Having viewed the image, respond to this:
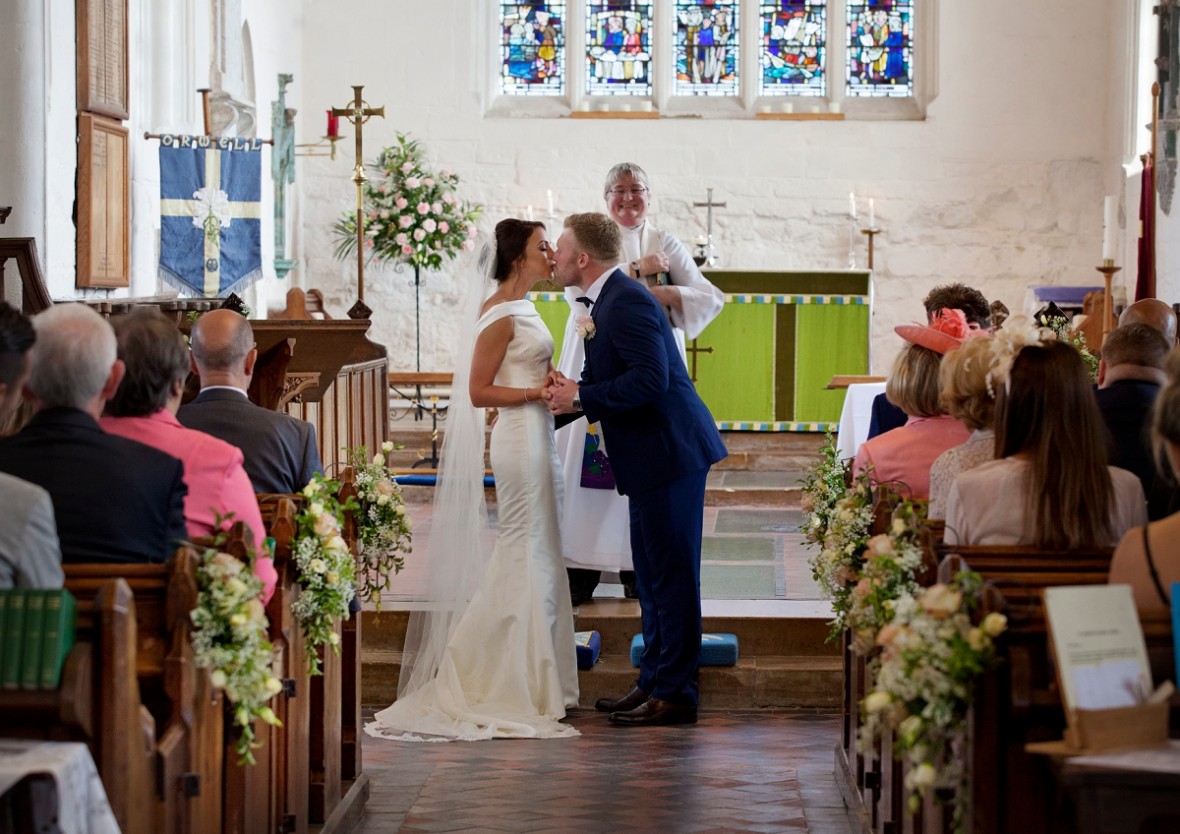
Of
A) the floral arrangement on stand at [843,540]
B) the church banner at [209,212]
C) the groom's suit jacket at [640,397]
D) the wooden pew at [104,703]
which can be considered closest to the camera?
the wooden pew at [104,703]

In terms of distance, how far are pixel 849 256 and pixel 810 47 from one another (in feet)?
6.03

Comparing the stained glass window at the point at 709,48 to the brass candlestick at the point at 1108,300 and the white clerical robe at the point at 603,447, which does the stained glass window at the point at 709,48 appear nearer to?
the brass candlestick at the point at 1108,300

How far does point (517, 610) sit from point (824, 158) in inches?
339

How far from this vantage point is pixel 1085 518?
125 inches

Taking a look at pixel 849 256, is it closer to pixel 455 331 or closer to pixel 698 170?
pixel 698 170

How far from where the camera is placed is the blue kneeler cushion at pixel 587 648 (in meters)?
5.73

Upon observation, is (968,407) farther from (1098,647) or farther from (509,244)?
(509,244)

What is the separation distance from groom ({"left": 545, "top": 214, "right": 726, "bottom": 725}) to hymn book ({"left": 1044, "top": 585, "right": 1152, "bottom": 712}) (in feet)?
9.04

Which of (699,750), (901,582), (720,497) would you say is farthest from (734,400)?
(901,582)

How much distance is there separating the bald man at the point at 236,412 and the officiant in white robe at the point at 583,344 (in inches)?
80.4

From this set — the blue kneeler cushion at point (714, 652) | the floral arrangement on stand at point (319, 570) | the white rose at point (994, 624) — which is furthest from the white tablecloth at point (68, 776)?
the blue kneeler cushion at point (714, 652)

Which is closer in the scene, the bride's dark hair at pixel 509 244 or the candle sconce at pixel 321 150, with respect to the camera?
the bride's dark hair at pixel 509 244

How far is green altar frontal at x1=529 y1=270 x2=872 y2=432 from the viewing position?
1148 cm

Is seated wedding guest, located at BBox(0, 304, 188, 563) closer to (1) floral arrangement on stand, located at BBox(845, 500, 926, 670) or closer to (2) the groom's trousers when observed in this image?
(1) floral arrangement on stand, located at BBox(845, 500, 926, 670)
